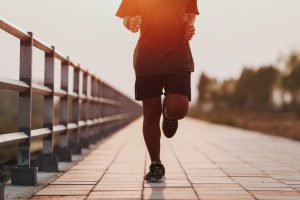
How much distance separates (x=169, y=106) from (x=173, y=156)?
3.12 metres

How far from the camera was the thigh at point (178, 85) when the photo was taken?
16.4ft

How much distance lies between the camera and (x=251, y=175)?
5664 mm

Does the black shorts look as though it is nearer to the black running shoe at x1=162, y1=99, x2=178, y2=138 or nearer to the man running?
the man running

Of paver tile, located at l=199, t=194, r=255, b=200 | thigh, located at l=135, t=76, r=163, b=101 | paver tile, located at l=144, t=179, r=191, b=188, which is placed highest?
thigh, located at l=135, t=76, r=163, b=101

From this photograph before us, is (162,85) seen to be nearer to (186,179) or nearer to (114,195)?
(186,179)

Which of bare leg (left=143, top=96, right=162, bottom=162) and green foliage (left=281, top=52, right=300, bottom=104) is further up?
green foliage (left=281, top=52, right=300, bottom=104)

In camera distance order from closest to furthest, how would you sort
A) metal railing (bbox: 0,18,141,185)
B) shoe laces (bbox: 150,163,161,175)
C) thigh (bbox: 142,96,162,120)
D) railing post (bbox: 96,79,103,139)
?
1. metal railing (bbox: 0,18,141,185)
2. shoe laces (bbox: 150,163,161,175)
3. thigh (bbox: 142,96,162,120)
4. railing post (bbox: 96,79,103,139)

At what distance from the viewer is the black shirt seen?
16.4 ft

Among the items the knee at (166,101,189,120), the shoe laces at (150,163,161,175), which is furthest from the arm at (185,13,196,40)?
the shoe laces at (150,163,161,175)

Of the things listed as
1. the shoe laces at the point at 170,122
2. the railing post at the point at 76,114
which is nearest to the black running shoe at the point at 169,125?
the shoe laces at the point at 170,122

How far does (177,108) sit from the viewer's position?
5.01 metres

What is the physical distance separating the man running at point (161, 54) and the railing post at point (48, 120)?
109cm

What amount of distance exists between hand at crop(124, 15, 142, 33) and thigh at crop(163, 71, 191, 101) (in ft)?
1.53

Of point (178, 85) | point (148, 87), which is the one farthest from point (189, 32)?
point (148, 87)
